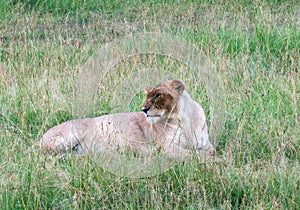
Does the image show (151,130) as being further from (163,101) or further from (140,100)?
(140,100)

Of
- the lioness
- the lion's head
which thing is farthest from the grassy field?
the lion's head

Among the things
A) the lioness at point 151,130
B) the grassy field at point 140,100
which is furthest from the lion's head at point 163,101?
the grassy field at point 140,100

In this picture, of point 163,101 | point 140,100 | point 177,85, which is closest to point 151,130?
point 163,101

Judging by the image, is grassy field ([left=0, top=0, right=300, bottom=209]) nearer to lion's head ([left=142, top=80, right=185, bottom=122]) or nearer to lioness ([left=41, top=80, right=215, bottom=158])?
lioness ([left=41, top=80, right=215, bottom=158])

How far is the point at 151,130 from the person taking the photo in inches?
212

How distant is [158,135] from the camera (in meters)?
5.31

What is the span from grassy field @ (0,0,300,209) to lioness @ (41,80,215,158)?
18 centimetres

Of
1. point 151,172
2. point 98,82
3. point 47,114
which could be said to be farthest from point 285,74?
point 151,172

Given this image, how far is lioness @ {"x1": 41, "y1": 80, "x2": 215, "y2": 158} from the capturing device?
5.19 metres

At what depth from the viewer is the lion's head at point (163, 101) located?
517cm

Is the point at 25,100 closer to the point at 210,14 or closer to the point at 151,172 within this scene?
the point at 151,172

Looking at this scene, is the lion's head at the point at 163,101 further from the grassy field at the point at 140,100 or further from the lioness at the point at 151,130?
the grassy field at the point at 140,100

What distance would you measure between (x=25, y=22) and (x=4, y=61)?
2024 mm

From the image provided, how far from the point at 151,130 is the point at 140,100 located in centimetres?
92
